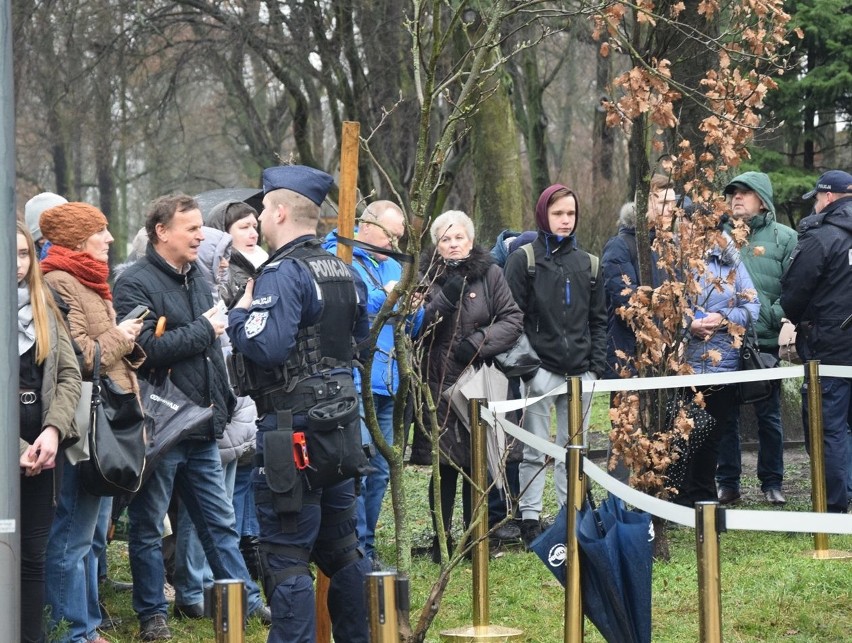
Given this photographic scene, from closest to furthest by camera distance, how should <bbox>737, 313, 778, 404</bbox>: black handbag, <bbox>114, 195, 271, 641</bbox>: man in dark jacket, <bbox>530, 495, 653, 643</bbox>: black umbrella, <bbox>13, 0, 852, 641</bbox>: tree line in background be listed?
<bbox>530, 495, 653, 643</bbox>: black umbrella
<bbox>114, 195, 271, 641</bbox>: man in dark jacket
<bbox>13, 0, 852, 641</bbox>: tree line in background
<bbox>737, 313, 778, 404</bbox>: black handbag

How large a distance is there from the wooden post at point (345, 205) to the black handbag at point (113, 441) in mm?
959

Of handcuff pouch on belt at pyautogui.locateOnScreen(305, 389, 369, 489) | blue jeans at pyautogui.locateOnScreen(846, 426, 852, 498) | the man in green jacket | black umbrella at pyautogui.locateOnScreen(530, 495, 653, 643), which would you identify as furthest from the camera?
the man in green jacket

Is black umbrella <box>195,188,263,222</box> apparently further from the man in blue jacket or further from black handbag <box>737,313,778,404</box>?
black handbag <box>737,313,778,404</box>

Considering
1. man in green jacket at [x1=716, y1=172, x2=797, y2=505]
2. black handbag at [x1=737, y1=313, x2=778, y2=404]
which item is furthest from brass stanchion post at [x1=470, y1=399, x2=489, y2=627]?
man in green jacket at [x1=716, y1=172, x2=797, y2=505]

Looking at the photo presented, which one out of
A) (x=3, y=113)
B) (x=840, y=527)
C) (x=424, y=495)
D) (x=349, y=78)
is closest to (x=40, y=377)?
(x=3, y=113)

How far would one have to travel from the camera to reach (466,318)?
7672 millimetres

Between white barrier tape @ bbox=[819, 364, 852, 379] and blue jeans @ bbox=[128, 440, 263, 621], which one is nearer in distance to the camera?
blue jeans @ bbox=[128, 440, 263, 621]

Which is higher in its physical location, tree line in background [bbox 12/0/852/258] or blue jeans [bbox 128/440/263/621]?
tree line in background [bbox 12/0/852/258]

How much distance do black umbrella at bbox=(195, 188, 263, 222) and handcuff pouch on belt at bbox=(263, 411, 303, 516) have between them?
3.45 metres

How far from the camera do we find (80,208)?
18.7ft

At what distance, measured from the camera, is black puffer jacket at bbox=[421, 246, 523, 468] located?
25.1 ft

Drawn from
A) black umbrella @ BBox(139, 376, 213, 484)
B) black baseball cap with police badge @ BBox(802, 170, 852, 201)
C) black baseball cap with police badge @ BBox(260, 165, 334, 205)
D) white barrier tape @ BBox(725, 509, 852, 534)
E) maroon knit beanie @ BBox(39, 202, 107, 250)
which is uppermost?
black baseball cap with police badge @ BBox(802, 170, 852, 201)

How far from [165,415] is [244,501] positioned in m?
1.59

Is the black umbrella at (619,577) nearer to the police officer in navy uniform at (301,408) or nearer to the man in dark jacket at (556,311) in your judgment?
the police officer in navy uniform at (301,408)
